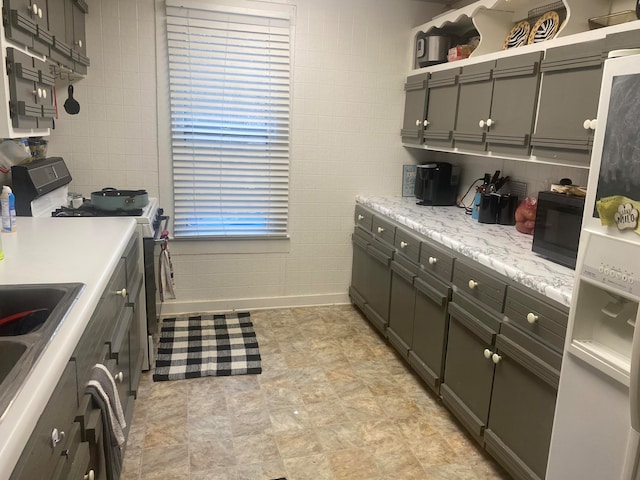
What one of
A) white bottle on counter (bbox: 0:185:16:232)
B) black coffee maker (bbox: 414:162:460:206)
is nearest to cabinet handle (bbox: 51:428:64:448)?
white bottle on counter (bbox: 0:185:16:232)

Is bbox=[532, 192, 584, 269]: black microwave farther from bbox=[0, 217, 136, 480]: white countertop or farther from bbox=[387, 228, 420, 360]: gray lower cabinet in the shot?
bbox=[0, 217, 136, 480]: white countertop

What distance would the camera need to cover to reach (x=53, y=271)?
170cm

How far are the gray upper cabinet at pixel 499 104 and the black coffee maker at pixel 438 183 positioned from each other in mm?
458

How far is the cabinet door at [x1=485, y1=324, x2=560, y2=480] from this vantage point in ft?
6.21

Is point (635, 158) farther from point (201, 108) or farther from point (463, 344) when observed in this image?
point (201, 108)

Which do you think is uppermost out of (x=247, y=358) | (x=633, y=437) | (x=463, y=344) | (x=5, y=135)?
(x=5, y=135)

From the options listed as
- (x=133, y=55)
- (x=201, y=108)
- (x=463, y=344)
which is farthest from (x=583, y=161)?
(x=133, y=55)

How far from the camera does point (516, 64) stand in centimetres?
257

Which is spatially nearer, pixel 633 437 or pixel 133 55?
pixel 633 437

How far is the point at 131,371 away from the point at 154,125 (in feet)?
6.23

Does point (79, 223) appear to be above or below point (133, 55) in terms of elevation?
below

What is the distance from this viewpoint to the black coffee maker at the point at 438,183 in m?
3.65

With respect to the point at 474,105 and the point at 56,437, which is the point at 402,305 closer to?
the point at 474,105

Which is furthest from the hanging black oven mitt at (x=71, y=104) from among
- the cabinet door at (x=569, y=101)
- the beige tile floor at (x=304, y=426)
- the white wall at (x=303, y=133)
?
the cabinet door at (x=569, y=101)
